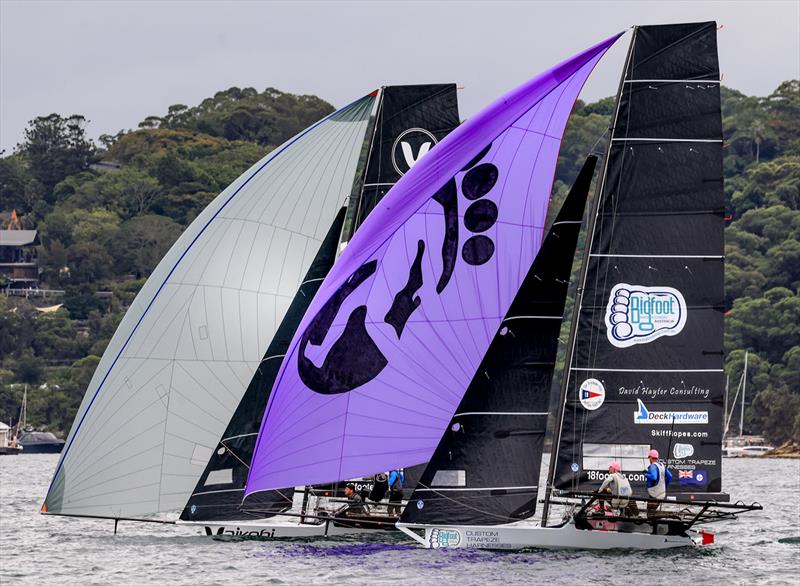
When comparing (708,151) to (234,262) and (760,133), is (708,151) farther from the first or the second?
(760,133)

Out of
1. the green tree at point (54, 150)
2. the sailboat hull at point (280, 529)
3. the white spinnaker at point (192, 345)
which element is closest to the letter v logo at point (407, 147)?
the white spinnaker at point (192, 345)

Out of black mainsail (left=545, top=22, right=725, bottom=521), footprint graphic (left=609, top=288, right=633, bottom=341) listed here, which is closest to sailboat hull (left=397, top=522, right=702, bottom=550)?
black mainsail (left=545, top=22, right=725, bottom=521)

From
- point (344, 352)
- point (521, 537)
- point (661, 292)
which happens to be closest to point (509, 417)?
point (521, 537)

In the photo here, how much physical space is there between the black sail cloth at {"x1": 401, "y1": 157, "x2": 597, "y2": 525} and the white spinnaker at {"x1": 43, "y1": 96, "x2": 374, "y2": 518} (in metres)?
3.92

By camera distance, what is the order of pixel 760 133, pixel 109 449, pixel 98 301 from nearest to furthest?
pixel 109 449, pixel 98 301, pixel 760 133

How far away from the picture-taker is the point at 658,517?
69.8 ft

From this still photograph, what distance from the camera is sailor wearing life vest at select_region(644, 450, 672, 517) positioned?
830 inches

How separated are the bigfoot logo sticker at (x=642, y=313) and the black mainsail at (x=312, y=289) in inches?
147

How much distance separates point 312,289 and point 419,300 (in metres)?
2.39

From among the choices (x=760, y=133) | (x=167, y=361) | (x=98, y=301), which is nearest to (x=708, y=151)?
(x=167, y=361)

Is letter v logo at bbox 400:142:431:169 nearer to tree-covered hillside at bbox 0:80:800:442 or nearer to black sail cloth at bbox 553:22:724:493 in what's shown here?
black sail cloth at bbox 553:22:724:493

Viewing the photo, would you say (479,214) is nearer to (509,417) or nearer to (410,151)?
(509,417)

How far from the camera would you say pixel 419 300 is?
71.3 ft

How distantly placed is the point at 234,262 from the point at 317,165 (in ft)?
6.26
